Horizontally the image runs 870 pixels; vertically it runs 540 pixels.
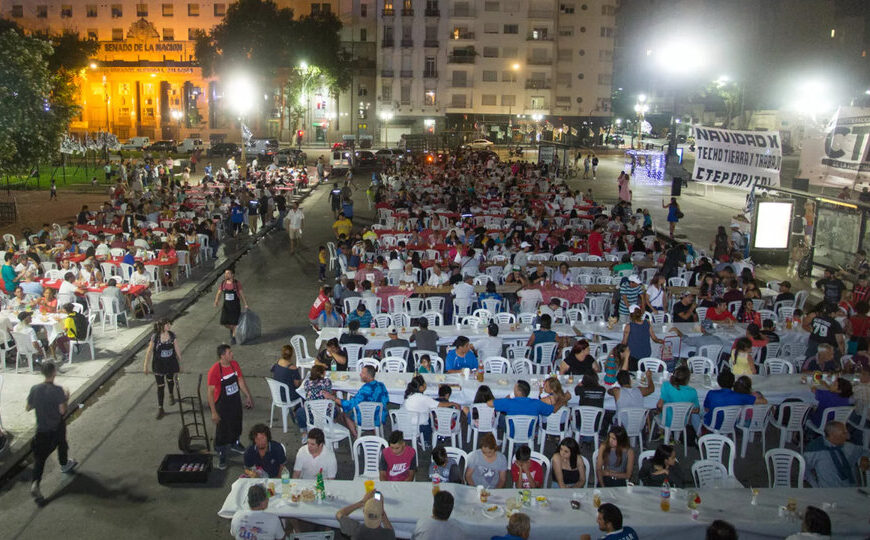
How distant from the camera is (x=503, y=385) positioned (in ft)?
30.9

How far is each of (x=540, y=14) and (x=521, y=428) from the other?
227 feet

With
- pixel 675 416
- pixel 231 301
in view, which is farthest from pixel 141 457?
pixel 675 416

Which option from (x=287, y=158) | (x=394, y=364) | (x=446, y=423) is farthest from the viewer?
(x=287, y=158)

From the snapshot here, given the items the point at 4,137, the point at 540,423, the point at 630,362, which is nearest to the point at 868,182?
the point at 630,362

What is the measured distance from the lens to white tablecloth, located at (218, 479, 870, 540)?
6258 millimetres

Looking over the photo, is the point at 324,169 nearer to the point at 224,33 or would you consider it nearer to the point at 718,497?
the point at 224,33

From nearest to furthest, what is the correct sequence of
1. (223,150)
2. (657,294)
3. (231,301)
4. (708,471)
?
1. (708,471)
2. (657,294)
3. (231,301)
4. (223,150)

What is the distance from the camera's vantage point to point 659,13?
108938 millimetres

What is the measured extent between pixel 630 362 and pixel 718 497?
4.04 meters

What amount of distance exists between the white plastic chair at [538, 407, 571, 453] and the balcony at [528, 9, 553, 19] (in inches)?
2691

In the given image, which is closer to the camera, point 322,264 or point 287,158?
point 322,264

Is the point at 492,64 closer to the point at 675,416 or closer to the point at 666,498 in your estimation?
the point at 675,416

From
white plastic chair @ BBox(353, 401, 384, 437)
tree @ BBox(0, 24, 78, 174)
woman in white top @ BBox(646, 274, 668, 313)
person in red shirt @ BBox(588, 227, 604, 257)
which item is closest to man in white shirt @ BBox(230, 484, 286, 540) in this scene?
white plastic chair @ BBox(353, 401, 384, 437)

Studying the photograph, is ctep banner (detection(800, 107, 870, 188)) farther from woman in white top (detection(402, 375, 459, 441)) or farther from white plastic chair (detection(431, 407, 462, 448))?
woman in white top (detection(402, 375, 459, 441))
